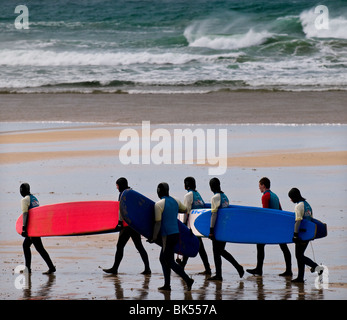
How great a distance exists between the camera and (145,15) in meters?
53.9

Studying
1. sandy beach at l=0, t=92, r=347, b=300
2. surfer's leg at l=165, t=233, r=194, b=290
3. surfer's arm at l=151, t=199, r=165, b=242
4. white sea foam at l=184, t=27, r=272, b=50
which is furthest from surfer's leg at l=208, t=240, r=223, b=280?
white sea foam at l=184, t=27, r=272, b=50

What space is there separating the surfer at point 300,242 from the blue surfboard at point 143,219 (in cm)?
109

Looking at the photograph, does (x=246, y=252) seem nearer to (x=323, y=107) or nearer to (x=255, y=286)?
(x=255, y=286)

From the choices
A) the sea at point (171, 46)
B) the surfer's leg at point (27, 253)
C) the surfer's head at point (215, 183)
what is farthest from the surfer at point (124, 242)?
the sea at point (171, 46)

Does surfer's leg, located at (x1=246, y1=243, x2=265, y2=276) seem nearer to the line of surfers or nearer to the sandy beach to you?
the line of surfers

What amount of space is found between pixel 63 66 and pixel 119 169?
959 inches

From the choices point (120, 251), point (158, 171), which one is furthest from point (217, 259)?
point (158, 171)

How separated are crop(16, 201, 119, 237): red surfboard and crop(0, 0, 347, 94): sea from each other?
59.7ft

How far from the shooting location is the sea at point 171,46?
102ft

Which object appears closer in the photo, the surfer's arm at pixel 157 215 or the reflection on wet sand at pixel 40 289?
the reflection on wet sand at pixel 40 289

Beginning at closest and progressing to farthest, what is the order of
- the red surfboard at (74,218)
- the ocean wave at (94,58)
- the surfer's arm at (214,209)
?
1. the surfer's arm at (214,209)
2. the red surfboard at (74,218)
3. the ocean wave at (94,58)

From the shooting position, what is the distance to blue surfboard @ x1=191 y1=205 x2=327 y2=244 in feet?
30.0

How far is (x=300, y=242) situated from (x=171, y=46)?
3489 centimetres

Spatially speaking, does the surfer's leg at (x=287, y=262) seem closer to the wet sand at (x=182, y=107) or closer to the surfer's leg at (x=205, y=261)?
the surfer's leg at (x=205, y=261)
